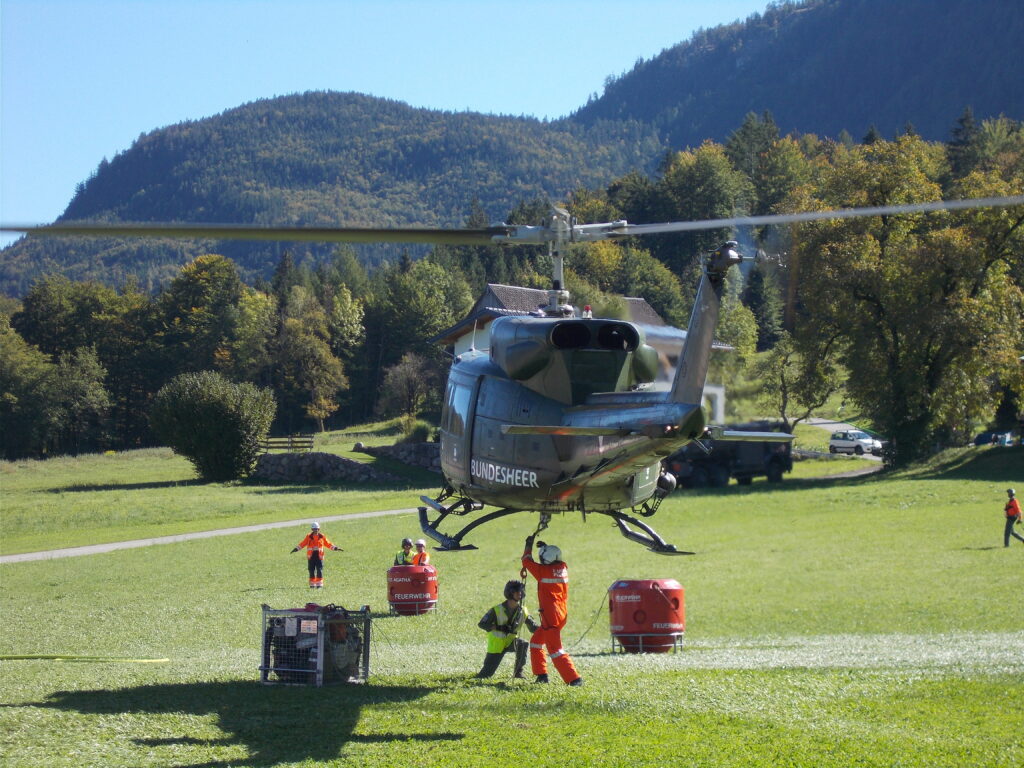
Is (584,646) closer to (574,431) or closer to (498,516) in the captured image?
(498,516)

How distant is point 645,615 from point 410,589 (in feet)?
20.5

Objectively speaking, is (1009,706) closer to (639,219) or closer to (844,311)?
(639,219)

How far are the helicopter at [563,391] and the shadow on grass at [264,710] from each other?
258 cm

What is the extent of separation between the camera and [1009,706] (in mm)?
11312

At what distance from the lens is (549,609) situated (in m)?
12.5

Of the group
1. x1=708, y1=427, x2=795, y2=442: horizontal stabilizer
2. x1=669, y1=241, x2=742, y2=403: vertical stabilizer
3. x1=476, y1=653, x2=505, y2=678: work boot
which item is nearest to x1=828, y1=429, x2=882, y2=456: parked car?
x1=476, y1=653, x2=505, y2=678: work boot

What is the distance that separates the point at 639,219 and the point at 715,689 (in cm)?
2079

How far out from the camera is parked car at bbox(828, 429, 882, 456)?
5625 centimetres

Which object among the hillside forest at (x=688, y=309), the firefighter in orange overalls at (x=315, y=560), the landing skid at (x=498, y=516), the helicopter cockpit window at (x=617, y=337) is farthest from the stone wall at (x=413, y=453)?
the helicopter cockpit window at (x=617, y=337)

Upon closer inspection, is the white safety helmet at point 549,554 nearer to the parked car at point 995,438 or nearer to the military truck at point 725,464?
the military truck at point 725,464

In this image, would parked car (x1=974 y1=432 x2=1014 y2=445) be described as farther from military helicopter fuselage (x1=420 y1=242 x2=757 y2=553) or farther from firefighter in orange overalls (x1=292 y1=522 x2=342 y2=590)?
military helicopter fuselage (x1=420 y1=242 x2=757 y2=553)

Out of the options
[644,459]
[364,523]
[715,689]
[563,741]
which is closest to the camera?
[563,741]

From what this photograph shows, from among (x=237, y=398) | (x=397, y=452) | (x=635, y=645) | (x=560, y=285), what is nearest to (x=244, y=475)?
(x=237, y=398)

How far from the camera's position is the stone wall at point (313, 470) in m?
54.4
